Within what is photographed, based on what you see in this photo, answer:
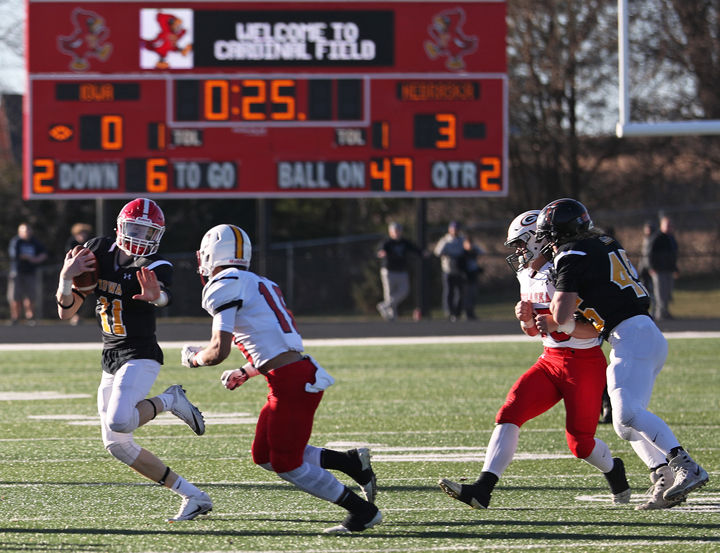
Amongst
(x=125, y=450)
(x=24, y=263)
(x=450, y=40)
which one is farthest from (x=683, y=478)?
(x=24, y=263)

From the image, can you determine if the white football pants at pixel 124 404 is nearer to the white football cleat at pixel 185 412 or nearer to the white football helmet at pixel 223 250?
the white football cleat at pixel 185 412

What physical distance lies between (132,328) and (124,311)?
96 millimetres

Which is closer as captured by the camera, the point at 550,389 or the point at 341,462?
the point at 341,462

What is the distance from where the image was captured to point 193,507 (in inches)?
245

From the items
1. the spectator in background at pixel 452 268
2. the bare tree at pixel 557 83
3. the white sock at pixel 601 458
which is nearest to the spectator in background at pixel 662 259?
the spectator in background at pixel 452 268

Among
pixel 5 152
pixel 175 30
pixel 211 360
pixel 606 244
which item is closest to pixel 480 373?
pixel 606 244

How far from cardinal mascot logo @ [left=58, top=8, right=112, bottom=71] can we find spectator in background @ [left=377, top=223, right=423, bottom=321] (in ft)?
17.8

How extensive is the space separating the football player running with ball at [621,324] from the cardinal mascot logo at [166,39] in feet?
50.2

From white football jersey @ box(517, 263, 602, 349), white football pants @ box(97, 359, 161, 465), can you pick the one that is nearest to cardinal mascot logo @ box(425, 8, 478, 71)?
white football jersey @ box(517, 263, 602, 349)

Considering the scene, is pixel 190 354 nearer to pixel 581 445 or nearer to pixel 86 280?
pixel 86 280

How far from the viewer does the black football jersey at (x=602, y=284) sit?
635 cm

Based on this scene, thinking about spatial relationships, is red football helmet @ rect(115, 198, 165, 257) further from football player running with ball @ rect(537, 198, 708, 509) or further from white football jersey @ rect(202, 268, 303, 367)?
football player running with ball @ rect(537, 198, 708, 509)

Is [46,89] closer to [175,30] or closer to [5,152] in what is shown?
[175,30]

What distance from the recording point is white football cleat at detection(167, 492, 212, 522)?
6215mm
